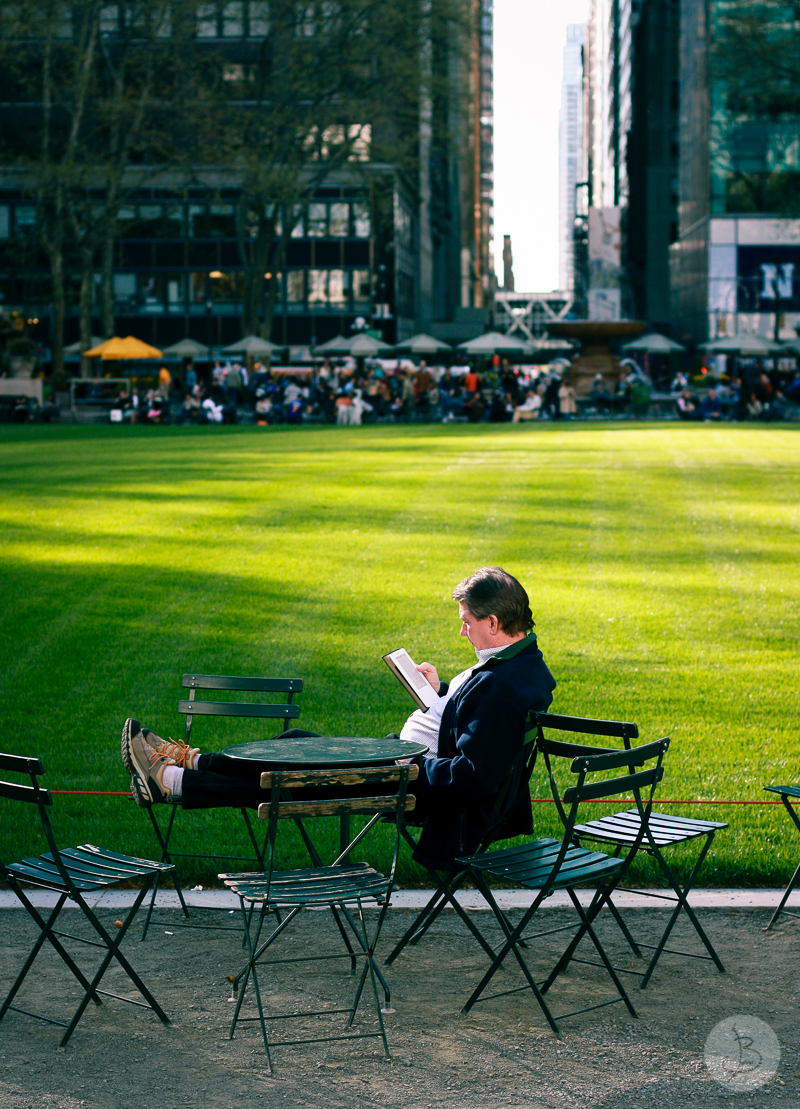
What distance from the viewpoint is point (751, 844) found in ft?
22.5

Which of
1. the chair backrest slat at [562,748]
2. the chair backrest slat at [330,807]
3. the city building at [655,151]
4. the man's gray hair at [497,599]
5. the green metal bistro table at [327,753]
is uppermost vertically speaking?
the city building at [655,151]

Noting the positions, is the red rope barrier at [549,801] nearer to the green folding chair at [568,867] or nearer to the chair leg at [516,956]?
the green folding chair at [568,867]

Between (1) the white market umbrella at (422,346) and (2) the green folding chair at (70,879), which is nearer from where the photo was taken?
(2) the green folding chair at (70,879)

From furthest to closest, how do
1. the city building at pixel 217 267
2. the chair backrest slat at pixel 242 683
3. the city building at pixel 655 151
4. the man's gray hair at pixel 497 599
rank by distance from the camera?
the city building at pixel 655 151, the city building at pixel 217 267, the chair backrest slat at pixel 242 683, the man's gray hair at pixel 497 599

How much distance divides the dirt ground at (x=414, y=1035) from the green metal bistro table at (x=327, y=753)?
28.8 inches

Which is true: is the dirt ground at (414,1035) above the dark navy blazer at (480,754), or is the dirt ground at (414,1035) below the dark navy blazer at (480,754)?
below

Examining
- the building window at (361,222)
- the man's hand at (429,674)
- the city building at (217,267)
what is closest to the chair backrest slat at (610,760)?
the man's hand at (429,674)

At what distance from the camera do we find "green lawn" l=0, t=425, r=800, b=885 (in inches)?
330

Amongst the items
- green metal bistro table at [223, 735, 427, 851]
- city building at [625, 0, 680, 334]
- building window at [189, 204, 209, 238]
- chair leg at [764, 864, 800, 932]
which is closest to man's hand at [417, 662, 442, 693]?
green metal bistro table at [223, 735, 427, 851]

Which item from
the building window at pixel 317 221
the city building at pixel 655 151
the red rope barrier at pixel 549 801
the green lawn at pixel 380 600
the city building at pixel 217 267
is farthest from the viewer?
the city building at pixel 655 151

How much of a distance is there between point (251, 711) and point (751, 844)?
2596mm

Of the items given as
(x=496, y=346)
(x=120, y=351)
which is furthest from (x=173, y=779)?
(x=496, y=346)

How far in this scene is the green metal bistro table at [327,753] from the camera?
5311mm

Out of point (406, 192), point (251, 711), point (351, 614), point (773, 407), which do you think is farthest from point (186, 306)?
point (251, 711)
